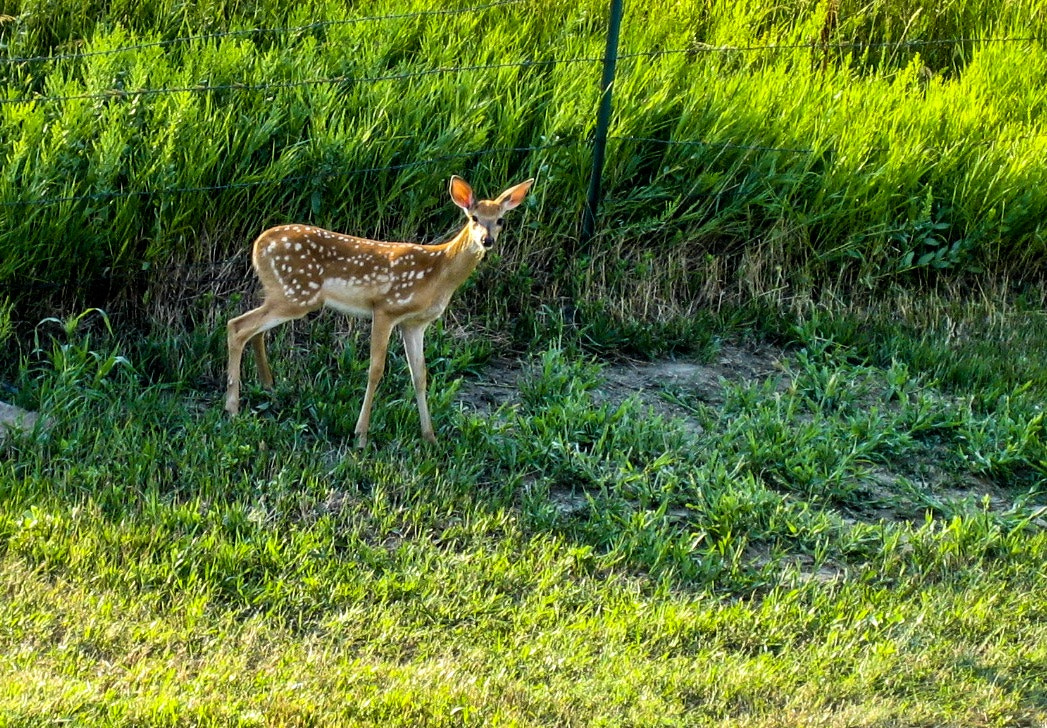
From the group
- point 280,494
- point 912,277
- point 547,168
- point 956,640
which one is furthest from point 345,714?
point 912,277

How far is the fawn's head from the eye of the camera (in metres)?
6.88

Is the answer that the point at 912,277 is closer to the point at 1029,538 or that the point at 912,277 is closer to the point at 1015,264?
the point at 1015,264

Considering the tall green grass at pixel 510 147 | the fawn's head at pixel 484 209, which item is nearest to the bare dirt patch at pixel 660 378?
the tall green grass at pixel 510 147

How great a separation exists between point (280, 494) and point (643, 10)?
5181mm

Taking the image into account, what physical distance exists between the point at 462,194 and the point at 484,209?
0.19 meters

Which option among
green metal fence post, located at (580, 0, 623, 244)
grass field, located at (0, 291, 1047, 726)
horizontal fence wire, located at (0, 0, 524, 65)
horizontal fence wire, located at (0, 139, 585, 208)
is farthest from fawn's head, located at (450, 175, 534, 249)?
horizontal fence wire, located at (0, 0, 524, 65)

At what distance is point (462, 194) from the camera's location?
7.06 metres

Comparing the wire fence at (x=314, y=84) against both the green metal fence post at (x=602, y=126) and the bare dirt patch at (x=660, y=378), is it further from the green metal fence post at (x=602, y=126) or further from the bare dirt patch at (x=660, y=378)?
the bare dirt patch at (x=660, y=378)

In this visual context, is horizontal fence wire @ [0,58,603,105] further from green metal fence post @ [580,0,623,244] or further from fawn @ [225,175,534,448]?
fawn @ [225,175,534,448]

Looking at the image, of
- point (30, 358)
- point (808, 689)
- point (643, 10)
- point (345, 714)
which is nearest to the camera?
point (345, 714)

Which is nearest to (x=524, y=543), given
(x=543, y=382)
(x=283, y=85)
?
(x=543, y=382)

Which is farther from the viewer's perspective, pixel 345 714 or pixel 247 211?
pixel 247 211

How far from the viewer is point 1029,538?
6.98 m

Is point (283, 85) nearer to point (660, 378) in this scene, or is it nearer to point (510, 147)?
point (510, 147)
